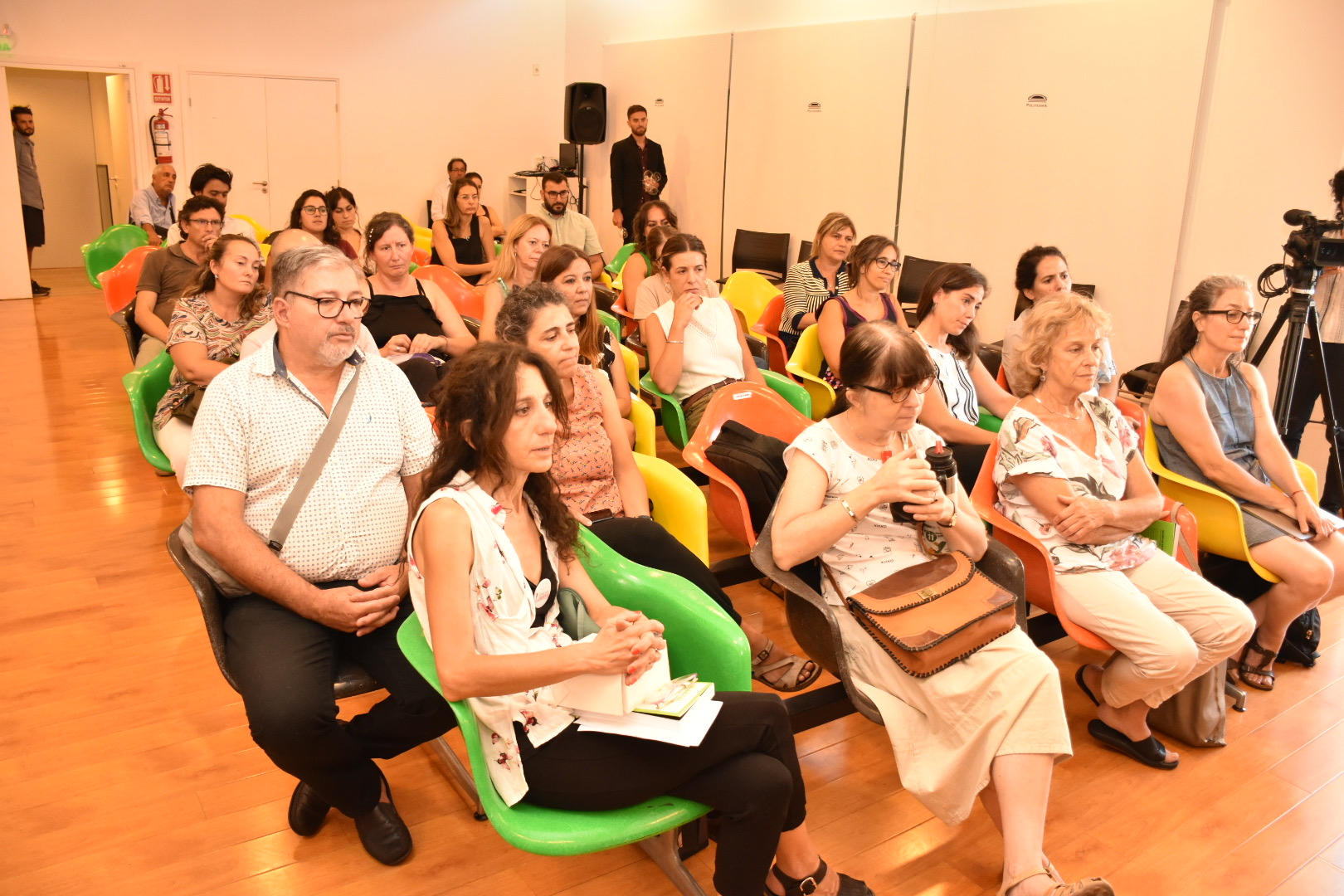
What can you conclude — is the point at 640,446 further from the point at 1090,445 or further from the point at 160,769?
the point at 160,769

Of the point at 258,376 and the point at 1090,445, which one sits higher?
the point at 258,376

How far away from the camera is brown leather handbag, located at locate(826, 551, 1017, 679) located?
2.20 metres

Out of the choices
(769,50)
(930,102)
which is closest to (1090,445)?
(930,102)

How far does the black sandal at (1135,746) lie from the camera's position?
9.06 feet

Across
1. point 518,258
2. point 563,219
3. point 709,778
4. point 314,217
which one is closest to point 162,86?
point 563,219

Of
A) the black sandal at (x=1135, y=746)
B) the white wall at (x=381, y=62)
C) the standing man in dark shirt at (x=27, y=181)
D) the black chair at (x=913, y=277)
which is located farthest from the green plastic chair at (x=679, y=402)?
the standing man in dark shirt at (x=27, y=181)

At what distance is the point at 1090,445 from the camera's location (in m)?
2.85

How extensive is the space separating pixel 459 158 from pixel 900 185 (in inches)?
225

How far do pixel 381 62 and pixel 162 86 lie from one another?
89.4 inches

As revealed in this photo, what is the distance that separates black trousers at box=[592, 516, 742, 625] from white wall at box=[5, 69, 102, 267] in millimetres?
12986

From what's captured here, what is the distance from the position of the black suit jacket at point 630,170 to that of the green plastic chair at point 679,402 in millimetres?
6148

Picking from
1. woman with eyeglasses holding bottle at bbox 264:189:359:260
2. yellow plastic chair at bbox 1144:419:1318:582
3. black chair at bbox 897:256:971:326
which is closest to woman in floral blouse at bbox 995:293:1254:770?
yellow plastic chair at bbox 1144:419:1318:582

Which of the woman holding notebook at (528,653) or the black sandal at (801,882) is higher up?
the woman holding notebook at (528,653)

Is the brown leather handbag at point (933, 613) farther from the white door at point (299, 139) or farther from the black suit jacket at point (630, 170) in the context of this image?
the white door at point (299, 139)
